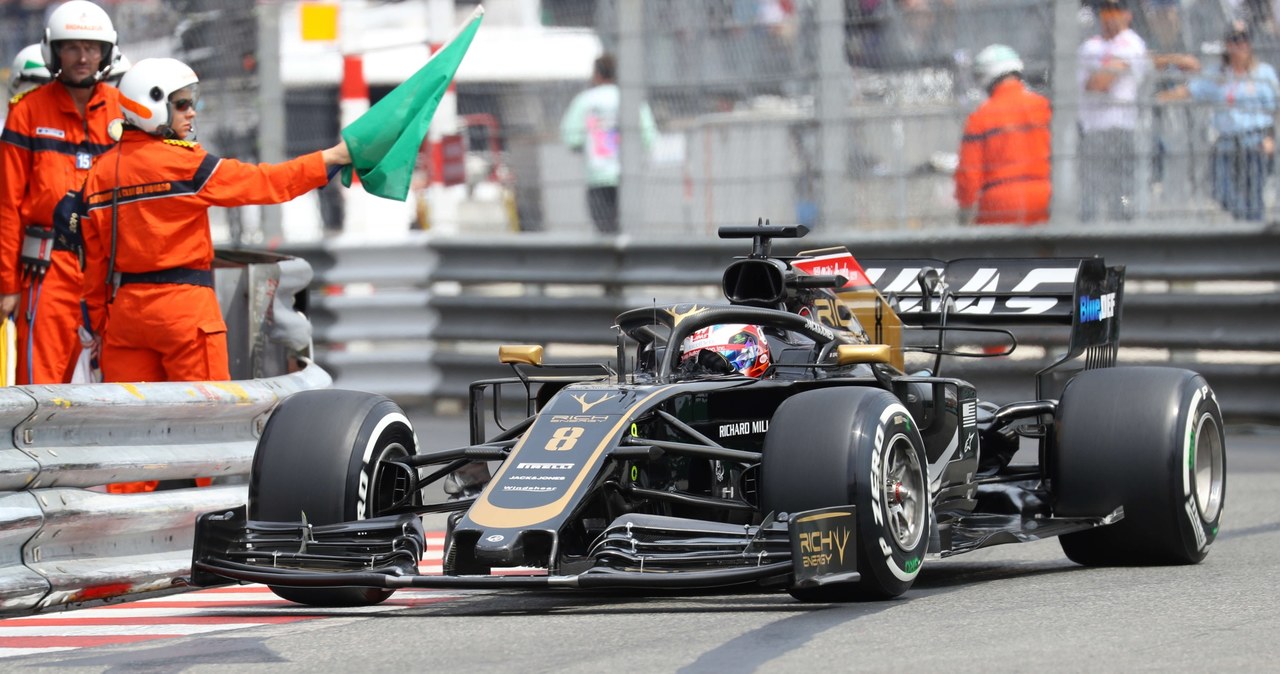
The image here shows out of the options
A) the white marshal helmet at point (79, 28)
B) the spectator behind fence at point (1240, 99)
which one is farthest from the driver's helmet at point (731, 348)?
the spectator behind fence at point (1240, 99)

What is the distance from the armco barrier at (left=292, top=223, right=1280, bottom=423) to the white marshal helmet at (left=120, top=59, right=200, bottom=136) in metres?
5.63

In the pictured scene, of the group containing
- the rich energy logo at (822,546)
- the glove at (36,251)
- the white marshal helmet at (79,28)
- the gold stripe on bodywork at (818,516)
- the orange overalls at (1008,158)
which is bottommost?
the rich energy logo at (822,546)

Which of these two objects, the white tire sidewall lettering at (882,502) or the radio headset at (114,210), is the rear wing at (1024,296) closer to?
the white tire sidewall lettering at (882,502)

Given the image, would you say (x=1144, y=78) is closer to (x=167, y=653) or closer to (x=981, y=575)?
(x=981, y=575)

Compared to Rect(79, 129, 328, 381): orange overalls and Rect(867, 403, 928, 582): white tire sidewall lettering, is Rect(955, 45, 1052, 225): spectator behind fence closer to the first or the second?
Rect(79, 129, 328, 381): orange overalls

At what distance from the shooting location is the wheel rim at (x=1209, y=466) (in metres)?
8.34

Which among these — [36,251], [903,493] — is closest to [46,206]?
[36,251]

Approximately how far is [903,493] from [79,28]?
462 centimetres

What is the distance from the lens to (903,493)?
689 centimetres

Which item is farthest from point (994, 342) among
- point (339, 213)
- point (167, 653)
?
point (167, 653)

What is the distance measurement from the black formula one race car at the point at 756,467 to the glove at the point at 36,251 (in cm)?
239

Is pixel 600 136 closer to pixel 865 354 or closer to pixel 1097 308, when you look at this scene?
pixel 1097 308

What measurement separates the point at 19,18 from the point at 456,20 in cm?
642

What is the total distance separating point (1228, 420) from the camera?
1262 centimetres
